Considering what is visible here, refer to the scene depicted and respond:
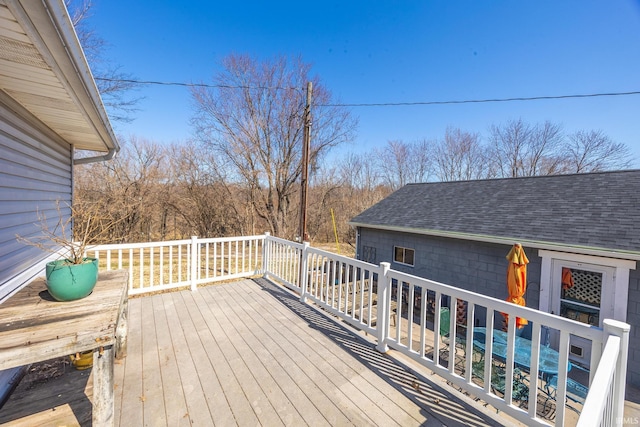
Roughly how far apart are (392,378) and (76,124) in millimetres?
4325

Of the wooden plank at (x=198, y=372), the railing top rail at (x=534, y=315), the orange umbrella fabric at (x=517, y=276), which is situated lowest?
the wooden plank at (x=198, y=372)

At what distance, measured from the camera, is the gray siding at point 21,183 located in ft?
7.15

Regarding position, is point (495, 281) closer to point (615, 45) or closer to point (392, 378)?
point (392, 378)

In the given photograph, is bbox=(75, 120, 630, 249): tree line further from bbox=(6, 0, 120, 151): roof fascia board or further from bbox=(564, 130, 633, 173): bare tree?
bbox=(6, 0, 120, 151): roof fascia board

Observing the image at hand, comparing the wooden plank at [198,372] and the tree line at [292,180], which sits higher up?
the tree line at [292,180]

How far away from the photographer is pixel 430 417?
1.95 meters

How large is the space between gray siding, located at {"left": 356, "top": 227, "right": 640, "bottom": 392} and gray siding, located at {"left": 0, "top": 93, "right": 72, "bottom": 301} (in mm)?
7013

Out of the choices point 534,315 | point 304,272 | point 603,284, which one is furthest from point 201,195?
point 603,284

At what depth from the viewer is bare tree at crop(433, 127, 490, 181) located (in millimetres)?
18672

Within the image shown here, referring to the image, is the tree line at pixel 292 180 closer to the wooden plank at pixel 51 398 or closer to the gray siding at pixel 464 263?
the wooden plank at pixel 51 398

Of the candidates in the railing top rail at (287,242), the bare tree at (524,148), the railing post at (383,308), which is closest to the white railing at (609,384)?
the railing post at (383,308)

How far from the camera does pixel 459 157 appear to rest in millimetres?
19078

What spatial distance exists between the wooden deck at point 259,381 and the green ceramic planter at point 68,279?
0.86 meters

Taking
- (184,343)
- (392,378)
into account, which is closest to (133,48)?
(184,343)
